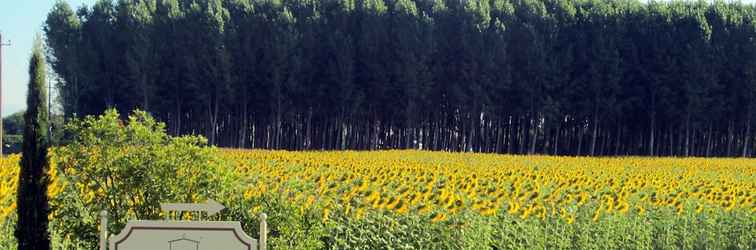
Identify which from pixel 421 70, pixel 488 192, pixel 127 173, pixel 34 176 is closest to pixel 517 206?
pixel 488 192

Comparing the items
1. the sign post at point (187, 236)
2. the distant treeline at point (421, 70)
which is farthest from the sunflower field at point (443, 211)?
the distant treeline at point (421, 70)

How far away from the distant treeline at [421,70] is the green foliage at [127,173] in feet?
130

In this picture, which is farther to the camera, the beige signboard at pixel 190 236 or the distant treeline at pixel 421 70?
the distant treeline at pixel 421 70

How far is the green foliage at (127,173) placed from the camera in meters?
9.20

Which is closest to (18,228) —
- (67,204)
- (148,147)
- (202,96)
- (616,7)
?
(67,204)

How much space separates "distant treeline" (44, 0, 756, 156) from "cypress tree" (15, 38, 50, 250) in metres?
40.2

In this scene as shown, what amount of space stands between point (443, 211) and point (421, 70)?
38.0m

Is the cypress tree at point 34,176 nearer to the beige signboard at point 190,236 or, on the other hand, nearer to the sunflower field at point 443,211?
the sunflower field at point 443,211

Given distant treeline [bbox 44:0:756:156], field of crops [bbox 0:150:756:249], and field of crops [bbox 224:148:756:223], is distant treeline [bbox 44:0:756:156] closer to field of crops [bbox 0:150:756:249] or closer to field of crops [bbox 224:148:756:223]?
field of crops [bbox 224:148:756:223]

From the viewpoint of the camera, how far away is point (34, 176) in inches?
348

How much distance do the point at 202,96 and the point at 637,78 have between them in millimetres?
20880

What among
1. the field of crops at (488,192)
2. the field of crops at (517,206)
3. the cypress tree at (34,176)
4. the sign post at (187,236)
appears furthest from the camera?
the field of crops at (488,192)

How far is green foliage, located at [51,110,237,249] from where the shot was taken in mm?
9203

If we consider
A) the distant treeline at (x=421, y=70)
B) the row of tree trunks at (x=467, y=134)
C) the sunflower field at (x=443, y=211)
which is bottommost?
the sunflower field at (x=443, y=211)
